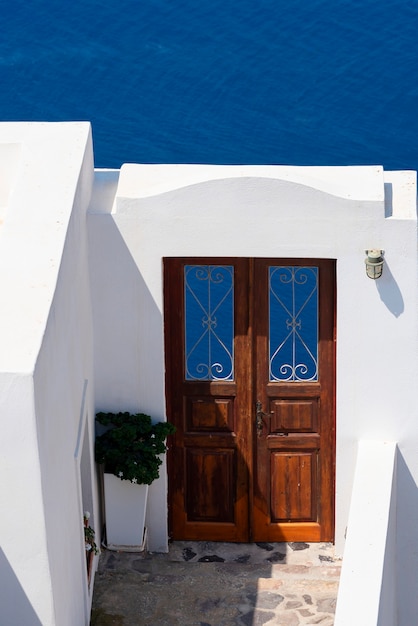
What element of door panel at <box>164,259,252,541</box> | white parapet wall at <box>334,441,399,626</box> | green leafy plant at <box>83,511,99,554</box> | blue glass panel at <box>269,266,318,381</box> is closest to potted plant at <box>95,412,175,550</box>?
door panel at <box>164,259,252,541</box>

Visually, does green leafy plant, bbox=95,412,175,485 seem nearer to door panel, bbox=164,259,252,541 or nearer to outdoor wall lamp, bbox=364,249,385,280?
door panel, bbox=164,259,252,541

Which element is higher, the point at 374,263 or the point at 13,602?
the point at 374,263

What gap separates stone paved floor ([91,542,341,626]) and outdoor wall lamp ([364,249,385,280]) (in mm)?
2359

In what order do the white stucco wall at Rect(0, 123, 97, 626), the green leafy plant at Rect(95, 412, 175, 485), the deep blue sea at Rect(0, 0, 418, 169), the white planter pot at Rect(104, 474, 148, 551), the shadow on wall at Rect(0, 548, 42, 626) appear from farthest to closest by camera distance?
1. the deep blue sea at Rect(0, 0, 418, 169)
2. the white planter pot at Rect(104, 474, 148, 551)
3. the green leafy plant at Rect(95, 412, 175, 485)
4. the shadow on wall at Rect(0, 548, 42, 626)
5. the white stucco wall at Rect(0, 123, 97, 626)

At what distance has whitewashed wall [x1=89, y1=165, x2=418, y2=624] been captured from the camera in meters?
10.1

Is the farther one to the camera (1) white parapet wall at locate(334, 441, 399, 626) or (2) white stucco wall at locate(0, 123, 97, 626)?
(1) white parapet wall at locate(334, 441, 399, 626)

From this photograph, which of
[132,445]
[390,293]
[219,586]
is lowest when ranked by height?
[219,586]

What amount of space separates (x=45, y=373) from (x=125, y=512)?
2848 mm

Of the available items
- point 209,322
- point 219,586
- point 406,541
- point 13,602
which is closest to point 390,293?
point 209,322

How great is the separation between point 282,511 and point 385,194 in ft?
8.83

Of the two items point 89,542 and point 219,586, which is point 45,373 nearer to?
point 89,542

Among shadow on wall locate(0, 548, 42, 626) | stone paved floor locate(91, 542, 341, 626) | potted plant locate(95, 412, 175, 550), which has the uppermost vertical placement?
potted plant locate(95, 412, 175, 550)

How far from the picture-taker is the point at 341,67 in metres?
17.2

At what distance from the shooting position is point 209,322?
10.6 m
